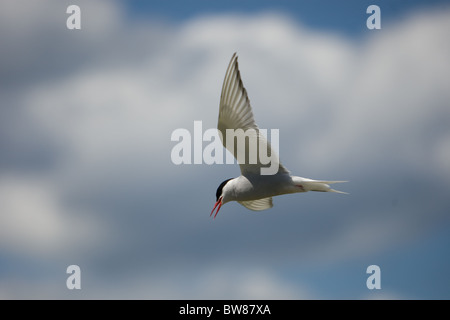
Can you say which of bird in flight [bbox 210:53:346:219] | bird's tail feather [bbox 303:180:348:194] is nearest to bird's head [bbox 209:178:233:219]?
bird in flight [bbox 210:53:346:219]

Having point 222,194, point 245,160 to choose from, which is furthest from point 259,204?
point 245,160

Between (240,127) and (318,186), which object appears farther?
(318,186)

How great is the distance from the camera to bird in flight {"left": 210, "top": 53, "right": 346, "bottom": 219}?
27.9 feet

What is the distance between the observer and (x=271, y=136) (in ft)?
28.8

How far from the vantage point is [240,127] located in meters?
8.74

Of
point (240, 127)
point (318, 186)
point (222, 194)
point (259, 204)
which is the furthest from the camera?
point (259, 204)

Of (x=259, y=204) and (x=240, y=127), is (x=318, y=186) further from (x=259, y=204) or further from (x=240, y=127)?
(x=259, y=204)

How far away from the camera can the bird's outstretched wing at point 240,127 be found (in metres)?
8.47

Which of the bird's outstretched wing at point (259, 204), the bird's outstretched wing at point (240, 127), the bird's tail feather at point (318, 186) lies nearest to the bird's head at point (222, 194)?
the bird's outstretched wing at point (240, 127)

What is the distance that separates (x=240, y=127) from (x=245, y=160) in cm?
69

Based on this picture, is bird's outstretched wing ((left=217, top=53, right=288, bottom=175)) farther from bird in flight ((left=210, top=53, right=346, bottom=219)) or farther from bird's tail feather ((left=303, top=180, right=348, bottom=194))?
bird's tail feather ((left=303, top=180, right=348, bottom=194))
